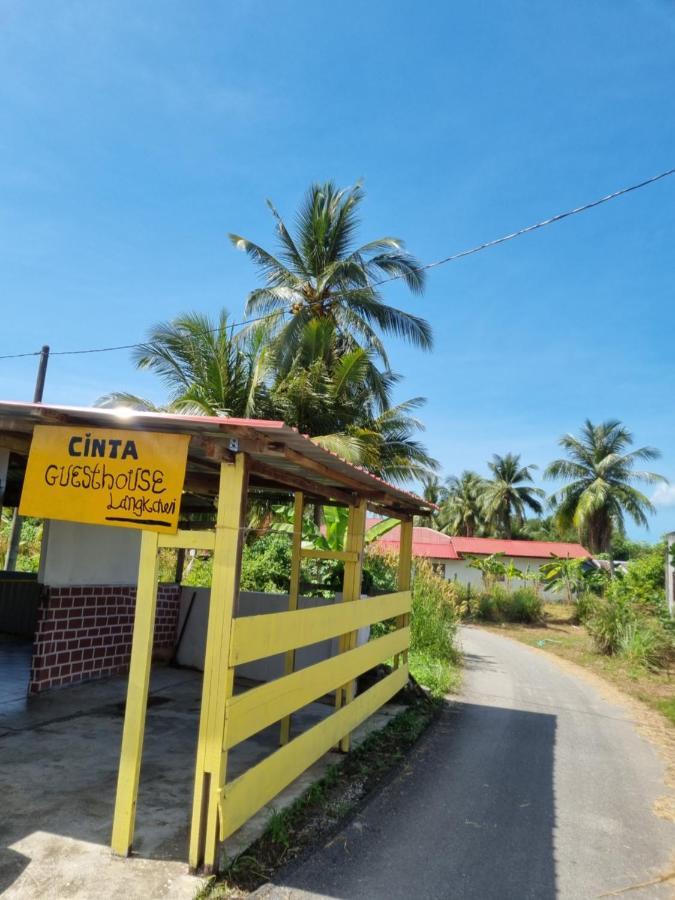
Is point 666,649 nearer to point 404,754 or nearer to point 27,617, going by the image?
point 404,754

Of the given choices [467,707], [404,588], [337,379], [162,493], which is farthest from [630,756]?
[337,379]

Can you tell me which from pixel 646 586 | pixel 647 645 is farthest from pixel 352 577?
pixel 646 586

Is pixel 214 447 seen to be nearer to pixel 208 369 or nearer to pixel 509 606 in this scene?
pixel 208 369

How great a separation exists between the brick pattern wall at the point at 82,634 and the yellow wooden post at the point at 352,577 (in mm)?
3735

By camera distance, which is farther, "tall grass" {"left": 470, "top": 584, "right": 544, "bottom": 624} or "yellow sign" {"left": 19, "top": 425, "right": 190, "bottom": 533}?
"tall grass" {"left": 470, "top": 584, "right": 544, "bottom": 624}

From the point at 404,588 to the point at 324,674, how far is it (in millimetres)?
3286

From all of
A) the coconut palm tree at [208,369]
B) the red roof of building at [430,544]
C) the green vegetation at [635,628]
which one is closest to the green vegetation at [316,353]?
the coconut palm tree at [208,369]

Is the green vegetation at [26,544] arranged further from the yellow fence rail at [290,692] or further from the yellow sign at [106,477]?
the yellow sign at [106,477]

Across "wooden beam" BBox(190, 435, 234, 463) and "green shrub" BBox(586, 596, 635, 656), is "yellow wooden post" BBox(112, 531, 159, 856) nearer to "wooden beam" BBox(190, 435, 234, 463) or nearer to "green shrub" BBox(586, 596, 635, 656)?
"wooden beam" BBox(190, 435, 234, 463)

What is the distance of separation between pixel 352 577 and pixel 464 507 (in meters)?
50.4

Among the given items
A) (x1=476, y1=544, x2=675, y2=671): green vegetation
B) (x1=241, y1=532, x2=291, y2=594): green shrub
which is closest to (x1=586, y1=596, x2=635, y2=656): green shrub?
(x1=476, y1=544, x2=675, y2=671): green vegetation

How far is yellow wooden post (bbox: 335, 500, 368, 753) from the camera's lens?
639 centimetres

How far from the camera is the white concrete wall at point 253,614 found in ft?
29.6

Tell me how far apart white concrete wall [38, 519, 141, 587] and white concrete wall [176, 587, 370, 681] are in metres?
1.37
